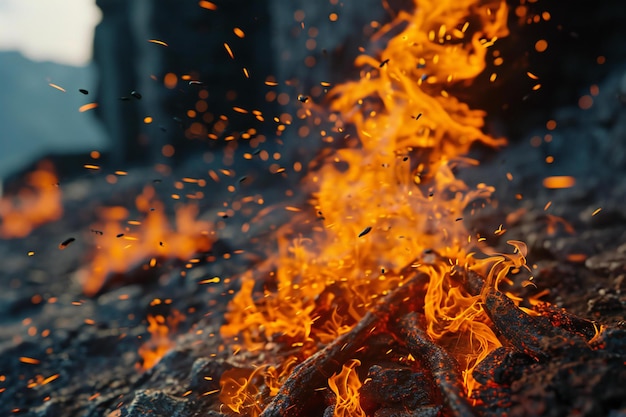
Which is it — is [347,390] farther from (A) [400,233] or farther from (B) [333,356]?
(A) [400,233]

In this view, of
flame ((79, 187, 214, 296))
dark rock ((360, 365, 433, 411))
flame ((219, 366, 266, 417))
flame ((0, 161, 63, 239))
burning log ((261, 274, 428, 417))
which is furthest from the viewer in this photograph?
flame ((0, 161, 63, 239))

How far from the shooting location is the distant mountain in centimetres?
8519

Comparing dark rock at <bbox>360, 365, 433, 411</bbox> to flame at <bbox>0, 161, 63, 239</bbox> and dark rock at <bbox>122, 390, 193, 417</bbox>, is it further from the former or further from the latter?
flame at <bbox>0, 161, 63, 239</bbox>

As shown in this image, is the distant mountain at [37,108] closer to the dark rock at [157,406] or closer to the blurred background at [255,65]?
the blurred background at [255,65]

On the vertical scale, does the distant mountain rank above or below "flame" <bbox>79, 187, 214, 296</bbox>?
below

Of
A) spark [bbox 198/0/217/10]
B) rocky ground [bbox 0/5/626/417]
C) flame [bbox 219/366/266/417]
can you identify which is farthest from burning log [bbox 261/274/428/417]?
spark [bbox 198/0/217/10]

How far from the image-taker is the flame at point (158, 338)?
494cm

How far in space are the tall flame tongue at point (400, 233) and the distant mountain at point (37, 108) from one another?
8689cm

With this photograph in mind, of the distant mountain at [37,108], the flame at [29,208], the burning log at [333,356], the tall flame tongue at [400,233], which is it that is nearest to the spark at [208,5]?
the flame at [29,208]

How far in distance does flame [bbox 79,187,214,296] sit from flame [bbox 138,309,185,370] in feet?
3.55

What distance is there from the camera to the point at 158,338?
5.41 m

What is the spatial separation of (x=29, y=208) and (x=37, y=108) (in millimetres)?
92270

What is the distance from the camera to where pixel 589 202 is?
635 cm

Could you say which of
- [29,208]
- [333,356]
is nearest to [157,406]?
[333,356]
